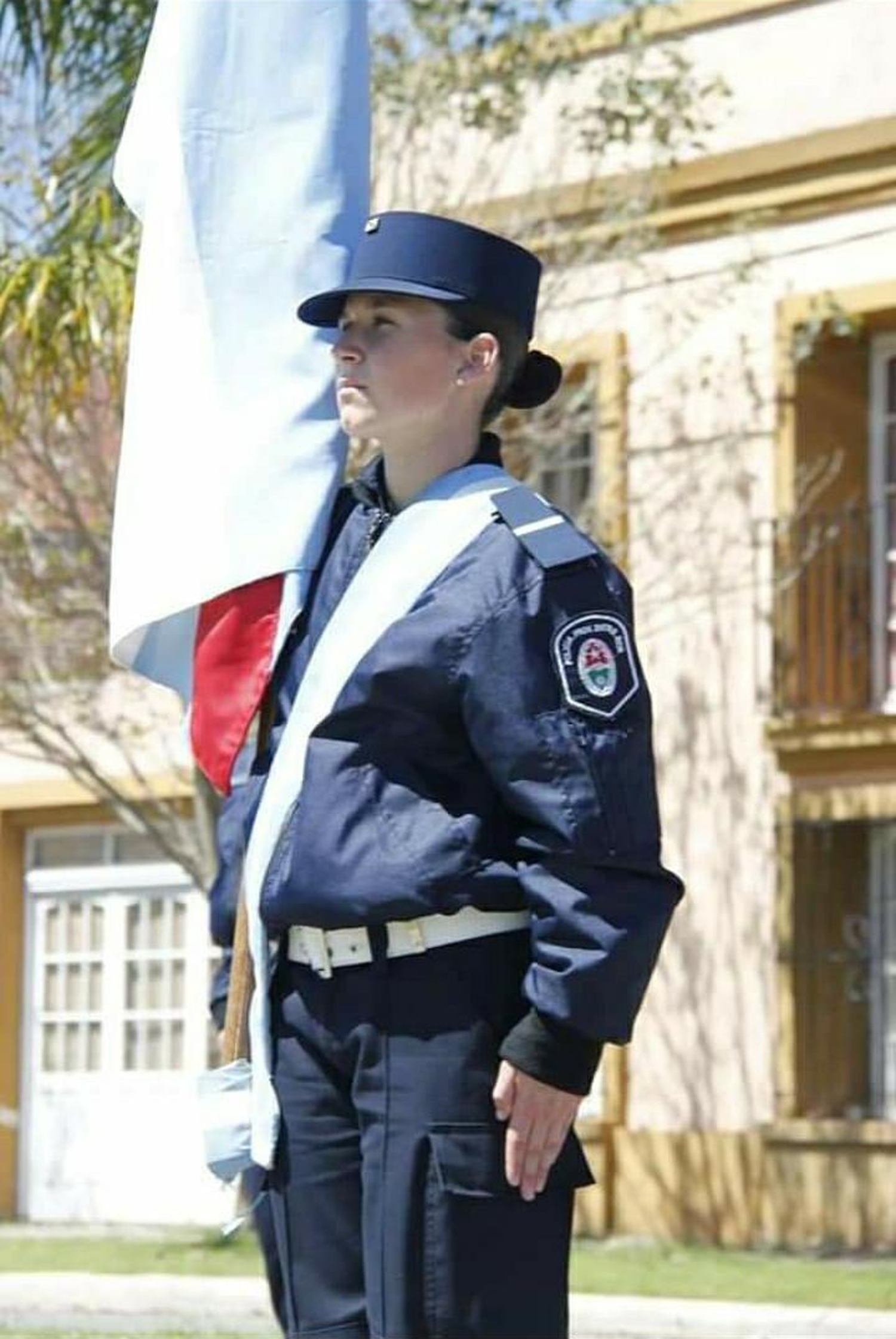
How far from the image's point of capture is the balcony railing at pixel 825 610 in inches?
600

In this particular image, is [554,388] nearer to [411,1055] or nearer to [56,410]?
[411,1055]

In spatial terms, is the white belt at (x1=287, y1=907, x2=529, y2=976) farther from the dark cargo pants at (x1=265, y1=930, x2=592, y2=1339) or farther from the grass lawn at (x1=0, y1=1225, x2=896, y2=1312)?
the grass lawn at (x1=0, y1=1225, x2=896, y2=1312)

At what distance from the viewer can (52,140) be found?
14047mm

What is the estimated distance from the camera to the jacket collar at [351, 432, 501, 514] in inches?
164

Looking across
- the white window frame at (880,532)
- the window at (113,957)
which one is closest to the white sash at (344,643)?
the white window frame at (880,532)

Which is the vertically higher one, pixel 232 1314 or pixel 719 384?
pixel 719 384

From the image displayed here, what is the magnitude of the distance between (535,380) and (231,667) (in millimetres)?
599

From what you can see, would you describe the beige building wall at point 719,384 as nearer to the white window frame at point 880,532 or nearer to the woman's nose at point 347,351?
the white window frame at point 880,532

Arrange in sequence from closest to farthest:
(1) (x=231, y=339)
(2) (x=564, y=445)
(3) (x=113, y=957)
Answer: (1) (x=231, y=339) → (2) (x=564, y=445) → (3) (x=113, y=957)

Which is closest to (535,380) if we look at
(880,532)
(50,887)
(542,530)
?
(542,530)

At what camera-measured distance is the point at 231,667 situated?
173 inches

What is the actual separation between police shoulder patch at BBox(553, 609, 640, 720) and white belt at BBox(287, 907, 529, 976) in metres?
0.28

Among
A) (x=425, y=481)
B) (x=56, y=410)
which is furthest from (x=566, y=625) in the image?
(x=56, y=410)

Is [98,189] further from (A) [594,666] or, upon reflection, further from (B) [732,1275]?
(A) [594,666]
